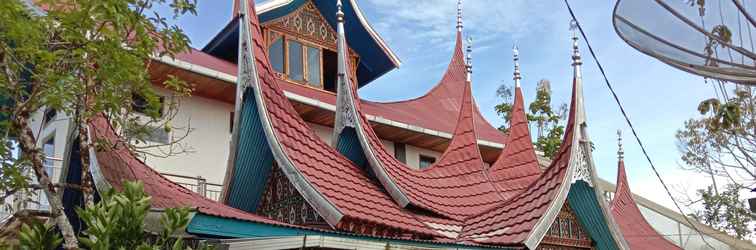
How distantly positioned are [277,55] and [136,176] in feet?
20.0

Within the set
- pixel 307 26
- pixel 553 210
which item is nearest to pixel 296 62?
pixel 307 26

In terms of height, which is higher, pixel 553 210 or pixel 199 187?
pixel 199 187

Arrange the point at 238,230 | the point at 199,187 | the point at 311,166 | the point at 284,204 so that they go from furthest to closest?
the point at 199,187 < the point at 284,204 < the point at 311,166 < the point at 238,230

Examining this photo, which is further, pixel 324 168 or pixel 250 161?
pixel 250 161

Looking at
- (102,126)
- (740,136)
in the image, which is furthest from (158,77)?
(740,136)

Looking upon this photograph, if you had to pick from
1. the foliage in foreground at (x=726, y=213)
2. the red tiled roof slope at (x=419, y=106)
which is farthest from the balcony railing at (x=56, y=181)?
the foliage in foreground at (x=726, y=213)

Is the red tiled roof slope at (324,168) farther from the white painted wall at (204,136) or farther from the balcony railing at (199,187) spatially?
the white painted wall at (204,136)

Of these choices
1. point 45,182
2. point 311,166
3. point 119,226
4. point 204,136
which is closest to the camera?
point 119,226

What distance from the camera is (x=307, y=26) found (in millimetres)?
12938

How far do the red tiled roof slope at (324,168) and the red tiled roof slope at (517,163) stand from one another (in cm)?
264

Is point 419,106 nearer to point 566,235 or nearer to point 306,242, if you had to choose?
point 566,235

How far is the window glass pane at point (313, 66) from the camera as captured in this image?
12750 millimetres

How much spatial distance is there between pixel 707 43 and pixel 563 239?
15.8ft

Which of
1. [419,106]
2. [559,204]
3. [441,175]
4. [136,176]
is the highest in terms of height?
[419,106]
